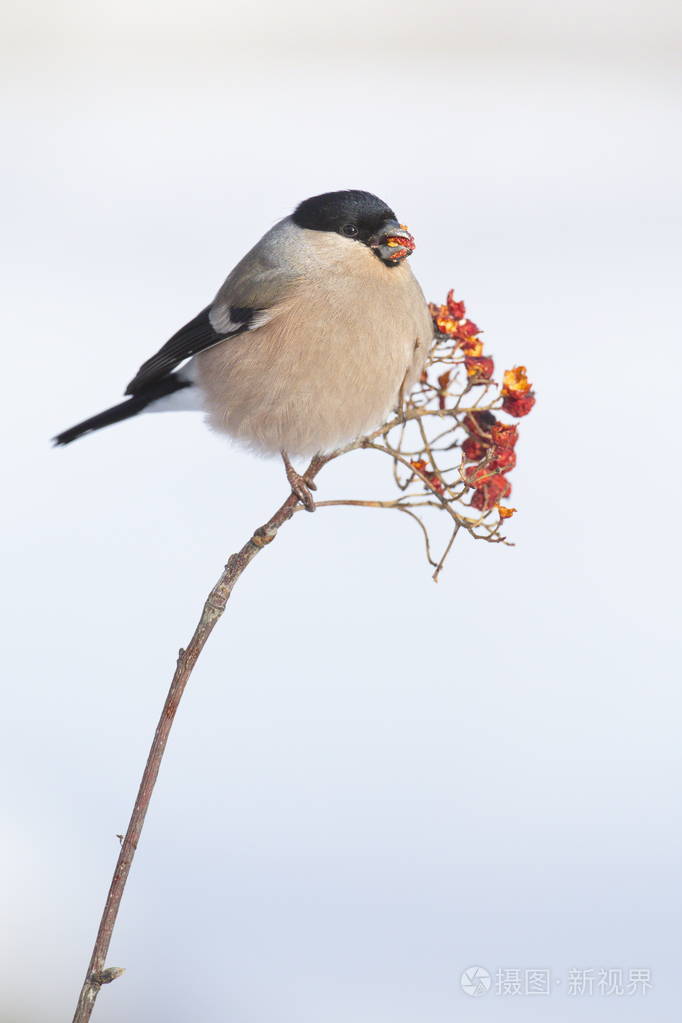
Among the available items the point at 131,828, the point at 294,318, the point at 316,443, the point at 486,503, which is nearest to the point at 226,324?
the point at 294,318

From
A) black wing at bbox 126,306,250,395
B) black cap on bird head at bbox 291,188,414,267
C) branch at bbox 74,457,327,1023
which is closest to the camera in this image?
branch at bbox 74,457,327,1023

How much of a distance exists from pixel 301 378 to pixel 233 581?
1.37 ft

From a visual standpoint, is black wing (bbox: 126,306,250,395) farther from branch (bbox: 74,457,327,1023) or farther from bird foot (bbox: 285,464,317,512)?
branch (bbox: 74,457,327,1023)

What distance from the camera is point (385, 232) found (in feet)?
4.21

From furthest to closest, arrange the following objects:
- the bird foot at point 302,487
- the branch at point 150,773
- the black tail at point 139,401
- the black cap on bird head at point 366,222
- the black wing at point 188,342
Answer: the black tail at point 139,401 → the black wing at point 188,342 → the black cap on bird head at point 366,222 → the bird foot at point 302,487 → the branch at point 150,773

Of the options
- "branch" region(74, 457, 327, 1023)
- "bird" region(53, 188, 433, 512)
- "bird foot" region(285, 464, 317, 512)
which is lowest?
"branch" region(74, 457, 327, 1023)

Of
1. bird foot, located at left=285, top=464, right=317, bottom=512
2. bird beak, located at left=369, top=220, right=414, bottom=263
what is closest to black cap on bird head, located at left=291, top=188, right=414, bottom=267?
bird beak, located at left=369, top=220, right=414, bottom=263

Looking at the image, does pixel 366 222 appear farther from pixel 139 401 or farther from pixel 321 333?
pixel 139 401

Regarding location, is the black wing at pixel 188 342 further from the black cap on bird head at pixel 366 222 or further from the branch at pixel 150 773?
the branch at pixel 150 773

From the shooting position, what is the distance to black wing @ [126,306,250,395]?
142 centimetres

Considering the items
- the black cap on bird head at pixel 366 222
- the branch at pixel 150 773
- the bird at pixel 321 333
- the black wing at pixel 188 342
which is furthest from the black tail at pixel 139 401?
the branch at pixel 150 773

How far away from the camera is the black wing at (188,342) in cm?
142

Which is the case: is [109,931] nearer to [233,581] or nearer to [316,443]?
[233,581]

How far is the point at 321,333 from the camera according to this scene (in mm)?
1315
